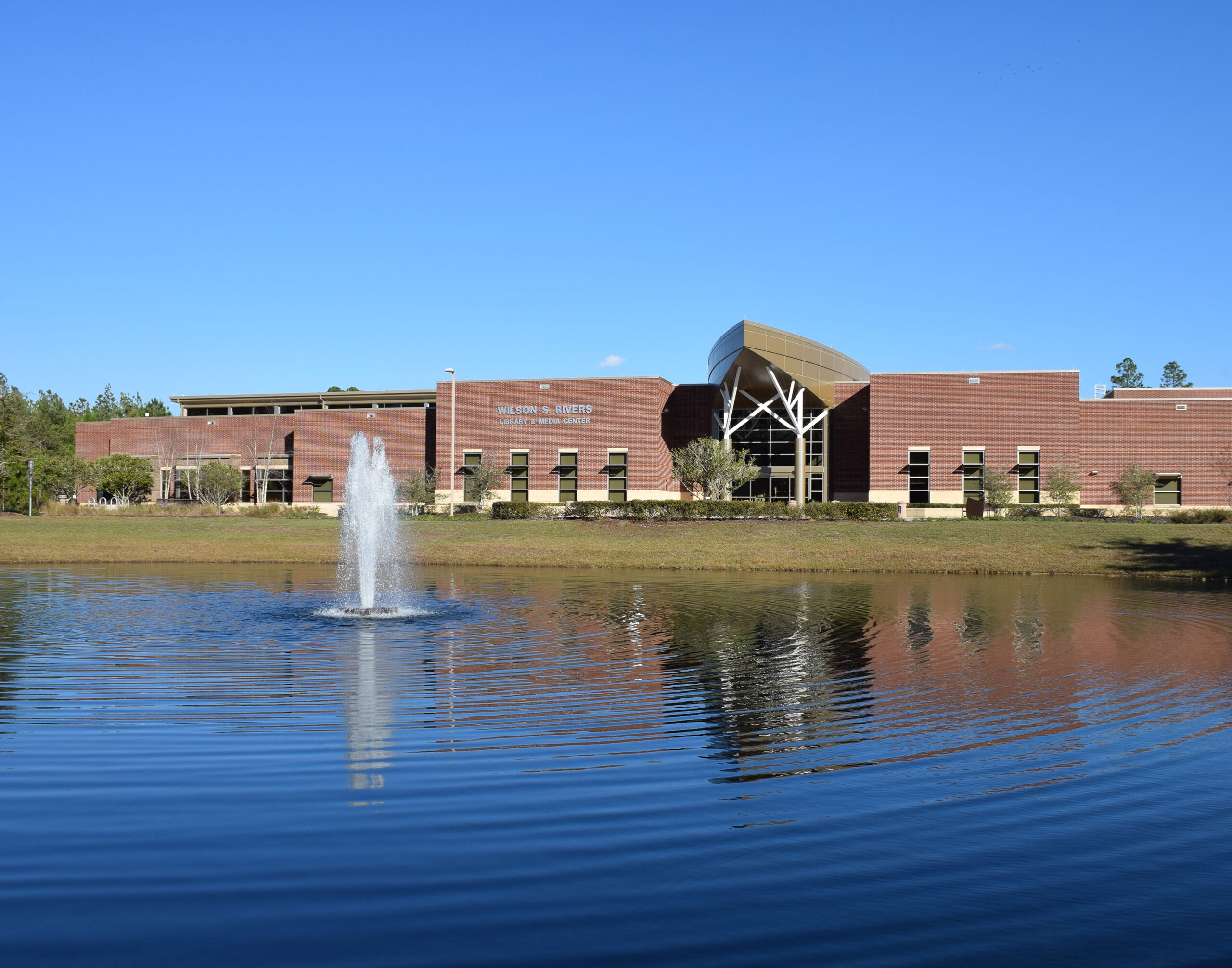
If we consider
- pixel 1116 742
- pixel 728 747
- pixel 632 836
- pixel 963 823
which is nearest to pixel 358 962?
pixel 632 836

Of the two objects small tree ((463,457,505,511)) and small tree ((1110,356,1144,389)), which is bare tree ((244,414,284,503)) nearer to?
small tree ((463,457,505,511))

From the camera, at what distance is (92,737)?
26.2 ft

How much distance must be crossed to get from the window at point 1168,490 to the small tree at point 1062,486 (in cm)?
567

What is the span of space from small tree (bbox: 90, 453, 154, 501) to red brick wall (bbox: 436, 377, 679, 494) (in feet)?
70.4

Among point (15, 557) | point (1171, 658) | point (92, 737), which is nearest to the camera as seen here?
point (92, 737)

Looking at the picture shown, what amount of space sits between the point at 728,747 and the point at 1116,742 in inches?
130

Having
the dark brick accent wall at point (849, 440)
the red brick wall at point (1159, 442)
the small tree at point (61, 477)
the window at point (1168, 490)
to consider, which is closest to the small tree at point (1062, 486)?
the red brick wall at point (1159, 442)

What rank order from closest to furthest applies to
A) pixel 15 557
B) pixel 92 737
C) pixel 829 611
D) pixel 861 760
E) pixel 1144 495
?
pixel 861 760
pixel 92 737
pixel 829 611
pixel 15 557
pixel 1144 495

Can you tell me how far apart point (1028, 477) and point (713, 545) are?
2549 cm

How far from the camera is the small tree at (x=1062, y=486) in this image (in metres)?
49.3

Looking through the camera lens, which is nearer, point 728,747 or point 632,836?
point 632,836

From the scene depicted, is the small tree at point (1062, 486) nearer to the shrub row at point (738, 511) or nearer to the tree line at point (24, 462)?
the shrub row at point (738, 511)

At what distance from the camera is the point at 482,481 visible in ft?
176

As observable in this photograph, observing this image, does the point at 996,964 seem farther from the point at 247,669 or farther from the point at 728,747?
the point at 247,669
